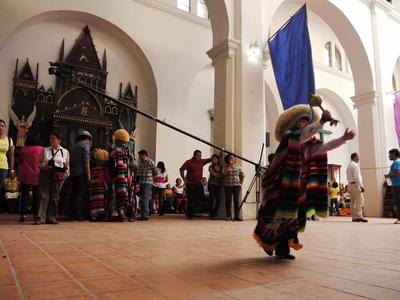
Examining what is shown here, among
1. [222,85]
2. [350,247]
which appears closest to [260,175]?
[222,85]

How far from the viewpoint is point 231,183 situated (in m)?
7.24

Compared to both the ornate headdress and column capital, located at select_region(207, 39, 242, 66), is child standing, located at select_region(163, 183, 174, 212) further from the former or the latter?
the ornate headdress

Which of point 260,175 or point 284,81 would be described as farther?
point 284,81

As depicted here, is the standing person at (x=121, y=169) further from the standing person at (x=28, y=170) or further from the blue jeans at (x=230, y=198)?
the blue jeans at (x=230, y=198)

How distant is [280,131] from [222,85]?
5.32m

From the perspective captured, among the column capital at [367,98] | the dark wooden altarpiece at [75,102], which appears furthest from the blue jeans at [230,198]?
the column capital at [367,98]

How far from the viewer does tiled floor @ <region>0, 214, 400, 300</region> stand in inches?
67.4

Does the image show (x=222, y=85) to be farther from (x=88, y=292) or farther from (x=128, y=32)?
(x=88, y=292)

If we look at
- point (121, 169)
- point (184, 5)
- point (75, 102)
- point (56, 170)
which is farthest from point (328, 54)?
point (56, 170)

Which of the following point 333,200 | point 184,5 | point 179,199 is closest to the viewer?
point 179,199

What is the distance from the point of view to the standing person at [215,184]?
24.8 feet

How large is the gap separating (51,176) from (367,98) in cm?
1009

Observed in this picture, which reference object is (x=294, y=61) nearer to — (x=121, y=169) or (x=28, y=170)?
(x=121, y=169)

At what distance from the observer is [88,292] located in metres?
1.67
